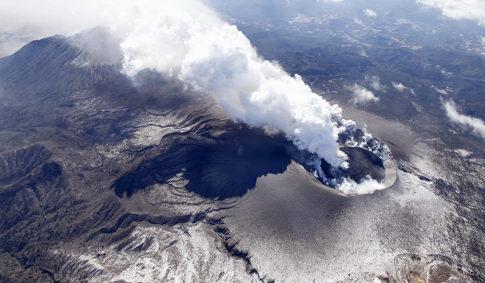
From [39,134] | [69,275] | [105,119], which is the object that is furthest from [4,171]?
[69,275]

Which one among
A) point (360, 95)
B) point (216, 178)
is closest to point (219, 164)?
point (216, 178)

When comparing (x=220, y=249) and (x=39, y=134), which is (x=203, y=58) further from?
(x=220, y=249)

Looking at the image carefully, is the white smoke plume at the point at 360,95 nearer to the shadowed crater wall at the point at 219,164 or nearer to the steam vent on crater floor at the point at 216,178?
the steam vent on crater floor at the point at 216,178

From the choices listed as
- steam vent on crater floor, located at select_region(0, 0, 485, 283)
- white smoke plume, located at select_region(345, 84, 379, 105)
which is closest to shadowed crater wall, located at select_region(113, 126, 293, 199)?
steam vent on crater floor, located at select_region(0, 0, 485, 283)

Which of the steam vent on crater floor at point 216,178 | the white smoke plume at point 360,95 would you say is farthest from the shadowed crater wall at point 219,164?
the white smoke plume at point 360,95

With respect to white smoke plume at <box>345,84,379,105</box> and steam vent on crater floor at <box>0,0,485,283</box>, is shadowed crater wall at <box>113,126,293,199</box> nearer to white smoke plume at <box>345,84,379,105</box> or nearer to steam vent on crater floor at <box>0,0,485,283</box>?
steam vent on crater floor at <box>0,0,485,283</box>

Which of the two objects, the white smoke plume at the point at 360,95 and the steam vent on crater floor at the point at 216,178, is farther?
the white smoke plume at the point at 360,95

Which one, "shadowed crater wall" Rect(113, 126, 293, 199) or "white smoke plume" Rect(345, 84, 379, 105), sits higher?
"shadowed crater wall" Rect(113, 126, 293, 199)

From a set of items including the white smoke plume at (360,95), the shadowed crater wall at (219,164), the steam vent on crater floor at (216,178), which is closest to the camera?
the steam vent on crater floor at (216,178)

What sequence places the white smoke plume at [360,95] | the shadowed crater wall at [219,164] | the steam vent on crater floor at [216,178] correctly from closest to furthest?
the steam vent on crater floor at [216,178], the shadowed crater wall at [219,164], the white smoke plume at [360,95]
